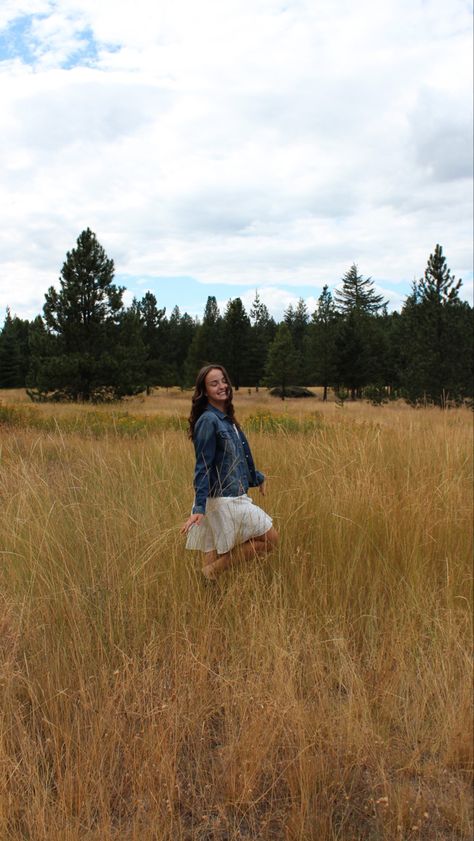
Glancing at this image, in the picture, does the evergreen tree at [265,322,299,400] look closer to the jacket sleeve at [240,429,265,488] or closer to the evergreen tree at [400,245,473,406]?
the evergreen tree at [400,245,473,406]

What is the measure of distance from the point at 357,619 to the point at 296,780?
112 centimetres

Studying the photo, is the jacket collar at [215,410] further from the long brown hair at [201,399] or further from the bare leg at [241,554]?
the bare leg at [241,554]

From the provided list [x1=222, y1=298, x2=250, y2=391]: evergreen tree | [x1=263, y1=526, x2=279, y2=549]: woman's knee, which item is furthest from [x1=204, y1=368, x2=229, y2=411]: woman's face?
[x1=222, y1=298, x2=250, y2=391]: evergreen tree

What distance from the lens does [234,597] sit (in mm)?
3031

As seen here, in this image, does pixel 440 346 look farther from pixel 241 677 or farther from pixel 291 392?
pixel 291 392

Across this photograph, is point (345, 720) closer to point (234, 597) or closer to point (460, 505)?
point (234, 597)

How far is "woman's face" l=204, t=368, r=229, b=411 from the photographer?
3.48m

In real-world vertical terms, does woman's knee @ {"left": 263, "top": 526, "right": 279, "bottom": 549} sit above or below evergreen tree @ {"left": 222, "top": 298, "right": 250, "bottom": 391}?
below

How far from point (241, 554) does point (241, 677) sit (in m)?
0.99

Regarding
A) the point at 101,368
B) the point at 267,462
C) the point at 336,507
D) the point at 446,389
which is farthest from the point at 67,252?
the point at 336,507

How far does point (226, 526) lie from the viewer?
10.8 ft

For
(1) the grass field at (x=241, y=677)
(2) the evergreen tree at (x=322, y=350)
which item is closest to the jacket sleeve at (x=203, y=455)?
(1) the grass field at (x=241, y=677)

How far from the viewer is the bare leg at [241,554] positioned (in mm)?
3254

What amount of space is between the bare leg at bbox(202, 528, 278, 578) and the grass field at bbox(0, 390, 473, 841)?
85 millimetres
